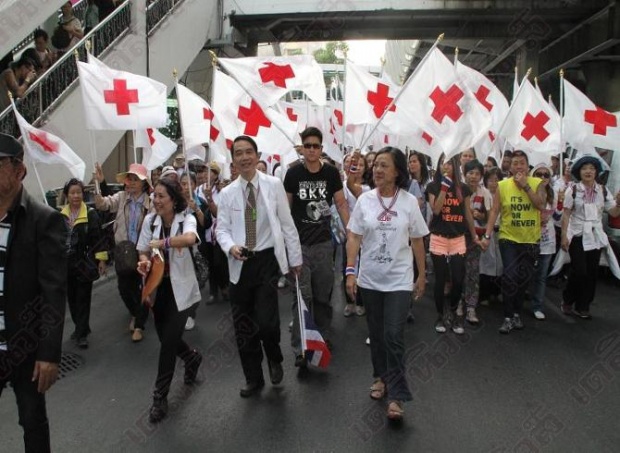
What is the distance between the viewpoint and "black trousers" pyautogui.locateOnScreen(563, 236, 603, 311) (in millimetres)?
6055

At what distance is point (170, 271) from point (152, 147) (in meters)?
4.02

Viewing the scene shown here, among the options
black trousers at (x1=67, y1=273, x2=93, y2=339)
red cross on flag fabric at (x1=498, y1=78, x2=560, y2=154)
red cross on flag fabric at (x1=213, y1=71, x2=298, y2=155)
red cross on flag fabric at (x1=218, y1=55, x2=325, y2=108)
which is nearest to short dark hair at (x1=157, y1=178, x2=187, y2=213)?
black trousers at (x1=67, y1=273, x2=93, y2=339)

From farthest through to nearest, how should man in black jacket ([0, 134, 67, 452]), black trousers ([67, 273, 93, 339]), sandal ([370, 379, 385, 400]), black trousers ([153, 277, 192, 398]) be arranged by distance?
black trousers ([67, 273, 93, 339]) < sandal ([370, 379, 385, 400]) < black trousers ([153, 277, 192, 398]) < man in black jacket ([0, 134, 67, 452])

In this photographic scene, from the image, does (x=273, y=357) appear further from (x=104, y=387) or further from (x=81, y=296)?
(x=81, y=296)

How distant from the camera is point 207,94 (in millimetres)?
17656

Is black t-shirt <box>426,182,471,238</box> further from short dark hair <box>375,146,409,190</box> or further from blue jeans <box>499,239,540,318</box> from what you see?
short dark hair <box>375,146,409,190</box>

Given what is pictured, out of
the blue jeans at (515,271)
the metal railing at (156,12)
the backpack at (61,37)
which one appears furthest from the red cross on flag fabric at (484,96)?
the metal railing at (156,12)

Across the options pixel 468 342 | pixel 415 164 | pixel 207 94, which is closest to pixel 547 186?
pixel 415 164

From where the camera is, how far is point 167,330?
12.9 feet

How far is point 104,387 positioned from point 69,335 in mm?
1605

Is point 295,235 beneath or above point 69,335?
above

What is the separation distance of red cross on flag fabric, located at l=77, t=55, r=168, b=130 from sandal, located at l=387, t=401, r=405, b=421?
168 inches

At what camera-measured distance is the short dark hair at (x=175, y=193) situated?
411 centimetres

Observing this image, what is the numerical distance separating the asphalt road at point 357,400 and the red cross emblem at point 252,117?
2721 mm
